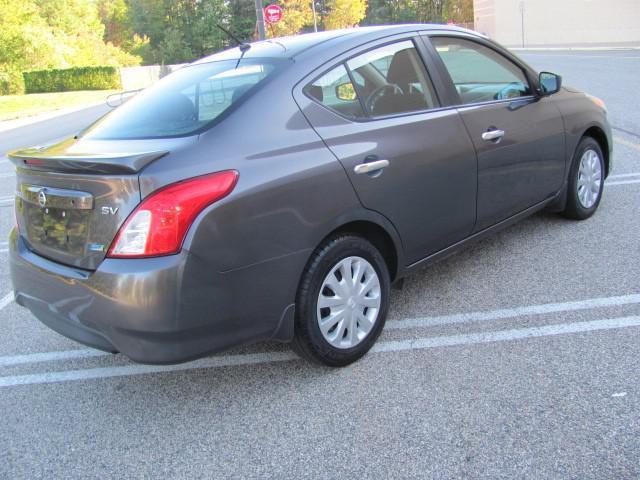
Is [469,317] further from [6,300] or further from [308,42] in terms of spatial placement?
[6,300]

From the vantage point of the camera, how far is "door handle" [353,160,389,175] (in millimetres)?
3145

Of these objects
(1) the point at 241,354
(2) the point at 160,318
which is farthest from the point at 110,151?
(1) the point at 241,354

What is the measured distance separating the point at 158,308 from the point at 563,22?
50.8 m

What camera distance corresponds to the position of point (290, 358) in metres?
3.45

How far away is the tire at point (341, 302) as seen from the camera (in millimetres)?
3018

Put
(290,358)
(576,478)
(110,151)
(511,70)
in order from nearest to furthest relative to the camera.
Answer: (576,478), (110,151), (290,358), (511,70)

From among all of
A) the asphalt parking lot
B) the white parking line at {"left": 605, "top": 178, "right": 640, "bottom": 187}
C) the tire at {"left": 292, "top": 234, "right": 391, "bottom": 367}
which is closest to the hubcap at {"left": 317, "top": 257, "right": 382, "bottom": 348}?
the tire at {"left": 292, "top": 234, "right": 391, "bottom": 367}

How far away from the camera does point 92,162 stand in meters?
2.68

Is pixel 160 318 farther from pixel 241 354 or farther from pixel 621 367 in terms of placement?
pixel 621 367

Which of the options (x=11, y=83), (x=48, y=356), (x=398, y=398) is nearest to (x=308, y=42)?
(x=398, y=398)

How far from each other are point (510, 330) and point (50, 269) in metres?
2.42

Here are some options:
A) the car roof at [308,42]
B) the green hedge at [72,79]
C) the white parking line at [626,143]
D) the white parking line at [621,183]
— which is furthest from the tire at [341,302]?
the green hedge at [72,79]

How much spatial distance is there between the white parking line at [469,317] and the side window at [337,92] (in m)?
1.28

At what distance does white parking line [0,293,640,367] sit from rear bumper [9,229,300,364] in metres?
0.92
